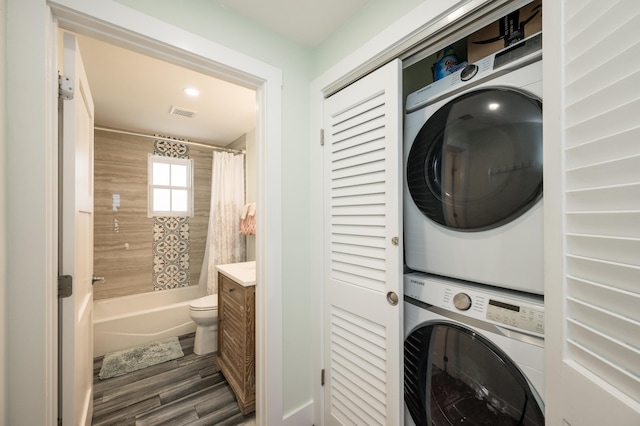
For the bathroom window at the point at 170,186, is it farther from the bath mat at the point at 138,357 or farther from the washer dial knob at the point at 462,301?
the washer dial knob at the point at 462,301

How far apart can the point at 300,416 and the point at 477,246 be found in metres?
1.36

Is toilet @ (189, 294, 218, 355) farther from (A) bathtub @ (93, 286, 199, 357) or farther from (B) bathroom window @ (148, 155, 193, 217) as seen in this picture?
(B) bathroom window @ (148, 155, 193, 217)

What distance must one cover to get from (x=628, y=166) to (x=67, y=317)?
1.64 metres

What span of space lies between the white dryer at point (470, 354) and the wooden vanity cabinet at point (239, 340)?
38.8 inches

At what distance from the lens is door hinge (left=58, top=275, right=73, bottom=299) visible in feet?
2.99

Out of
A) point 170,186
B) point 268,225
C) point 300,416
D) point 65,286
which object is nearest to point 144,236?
point 170,186

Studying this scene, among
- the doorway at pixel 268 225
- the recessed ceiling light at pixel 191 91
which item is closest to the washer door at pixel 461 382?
the doorway at pixel 268 225

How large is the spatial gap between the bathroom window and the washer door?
3.30 m

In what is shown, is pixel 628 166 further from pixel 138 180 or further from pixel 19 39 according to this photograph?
pixel 138 180

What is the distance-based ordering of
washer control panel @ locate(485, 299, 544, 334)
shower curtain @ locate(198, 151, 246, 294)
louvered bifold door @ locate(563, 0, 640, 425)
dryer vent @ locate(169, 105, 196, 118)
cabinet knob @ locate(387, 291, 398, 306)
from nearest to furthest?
louvered bifold door @ locate(563, 0, 640, 425) → washer control panel @ locate(485, 299, 544, 334) → cabinet knob @ locate(387, 291, 398, 306) → dryer vent @ locate(169, 105, 196, 118) → shower curtain @ locate(198, 151, 246, 294)

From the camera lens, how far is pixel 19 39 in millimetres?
788

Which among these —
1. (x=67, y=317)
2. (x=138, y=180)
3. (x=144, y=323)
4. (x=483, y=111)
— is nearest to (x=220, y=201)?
(x=138, y=180)

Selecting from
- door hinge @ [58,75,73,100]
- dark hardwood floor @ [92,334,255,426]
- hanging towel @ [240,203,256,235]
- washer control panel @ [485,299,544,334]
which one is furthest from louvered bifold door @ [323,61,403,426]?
hanging towel @ [240,203,256,235]

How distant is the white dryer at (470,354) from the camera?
2.34ft
